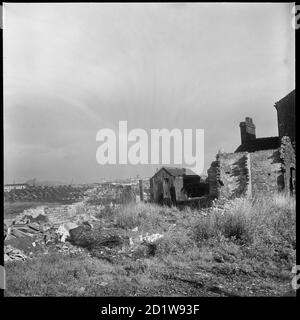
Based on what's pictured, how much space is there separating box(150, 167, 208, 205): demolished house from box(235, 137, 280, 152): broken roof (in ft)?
13.2

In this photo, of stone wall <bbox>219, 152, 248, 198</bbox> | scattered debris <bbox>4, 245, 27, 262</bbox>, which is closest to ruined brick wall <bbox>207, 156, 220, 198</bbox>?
stone wall <bbox>219, 152, 248, 198</bbox>

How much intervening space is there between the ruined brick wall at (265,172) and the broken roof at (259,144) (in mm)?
4430

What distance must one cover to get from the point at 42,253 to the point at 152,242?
2.76 meters

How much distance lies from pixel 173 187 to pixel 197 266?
16295mm

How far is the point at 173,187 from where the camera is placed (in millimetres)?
21688

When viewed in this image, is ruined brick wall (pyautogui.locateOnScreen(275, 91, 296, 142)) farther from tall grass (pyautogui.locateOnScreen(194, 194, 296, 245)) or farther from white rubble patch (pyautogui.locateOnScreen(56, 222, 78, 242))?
white rubble patch (pyautogui.locateOnScreen(56, 222, 78, 242))

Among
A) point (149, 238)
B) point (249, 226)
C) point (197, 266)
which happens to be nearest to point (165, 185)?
point (149, 238)

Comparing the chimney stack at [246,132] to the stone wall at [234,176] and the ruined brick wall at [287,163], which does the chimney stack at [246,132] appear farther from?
the stone wall at [234,176]

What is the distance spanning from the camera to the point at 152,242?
686 centimetres

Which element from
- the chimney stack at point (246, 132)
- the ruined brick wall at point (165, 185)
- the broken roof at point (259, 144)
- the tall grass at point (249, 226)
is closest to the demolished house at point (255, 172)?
the broken roof at point (259, 144)

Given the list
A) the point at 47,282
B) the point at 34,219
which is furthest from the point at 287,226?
the point at 34,219

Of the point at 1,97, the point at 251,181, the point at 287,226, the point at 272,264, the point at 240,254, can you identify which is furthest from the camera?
the point at 251,181

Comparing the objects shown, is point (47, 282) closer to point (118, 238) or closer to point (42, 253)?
point (42, 253)

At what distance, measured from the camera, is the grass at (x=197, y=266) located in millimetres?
4594
